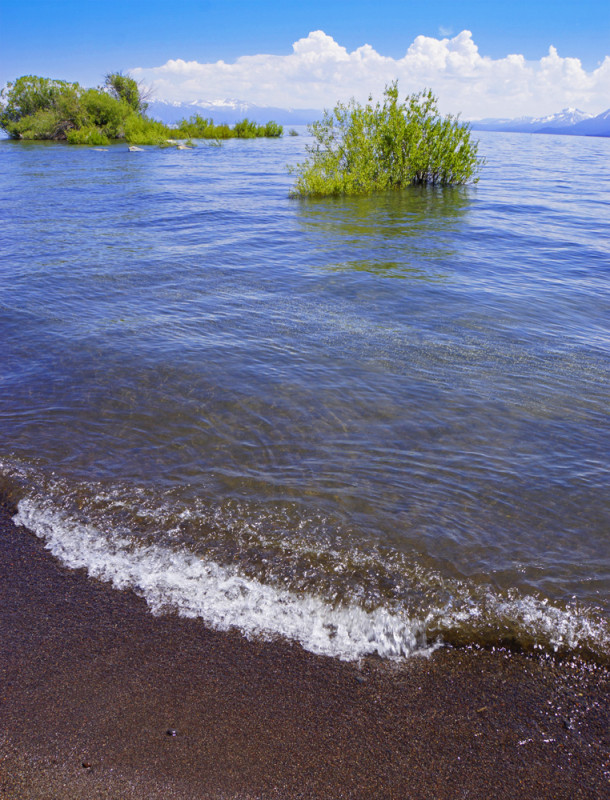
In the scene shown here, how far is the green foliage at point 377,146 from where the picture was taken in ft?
87.1

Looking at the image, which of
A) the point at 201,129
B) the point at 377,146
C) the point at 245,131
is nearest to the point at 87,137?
the point at 201,129

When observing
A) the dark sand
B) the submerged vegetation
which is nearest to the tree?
the submerged vegetation

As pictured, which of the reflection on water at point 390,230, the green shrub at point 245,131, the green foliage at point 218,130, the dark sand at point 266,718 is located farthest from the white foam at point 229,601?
the green shrub at point 245,131

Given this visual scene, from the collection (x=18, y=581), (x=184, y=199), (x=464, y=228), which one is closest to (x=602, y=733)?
(x=18, y=581)

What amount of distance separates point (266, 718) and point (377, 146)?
2888cm

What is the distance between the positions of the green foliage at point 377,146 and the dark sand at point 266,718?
26096 millimetres

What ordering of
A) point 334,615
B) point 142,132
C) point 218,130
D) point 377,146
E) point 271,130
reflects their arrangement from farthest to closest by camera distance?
1. point 271,130
2. point 218,130
3. point 142,132
4. point 377,146
5. point 334,615

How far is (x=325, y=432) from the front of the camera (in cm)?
781

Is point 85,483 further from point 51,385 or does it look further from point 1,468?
point 51,385

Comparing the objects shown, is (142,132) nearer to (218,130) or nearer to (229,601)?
(218,130)

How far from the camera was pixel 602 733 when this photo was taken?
3.80 meters

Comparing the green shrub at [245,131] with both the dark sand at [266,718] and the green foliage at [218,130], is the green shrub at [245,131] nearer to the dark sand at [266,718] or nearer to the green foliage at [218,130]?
the green foliage at [218,130]

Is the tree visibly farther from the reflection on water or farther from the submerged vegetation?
the reflection on water

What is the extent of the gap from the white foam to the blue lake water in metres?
0.02
